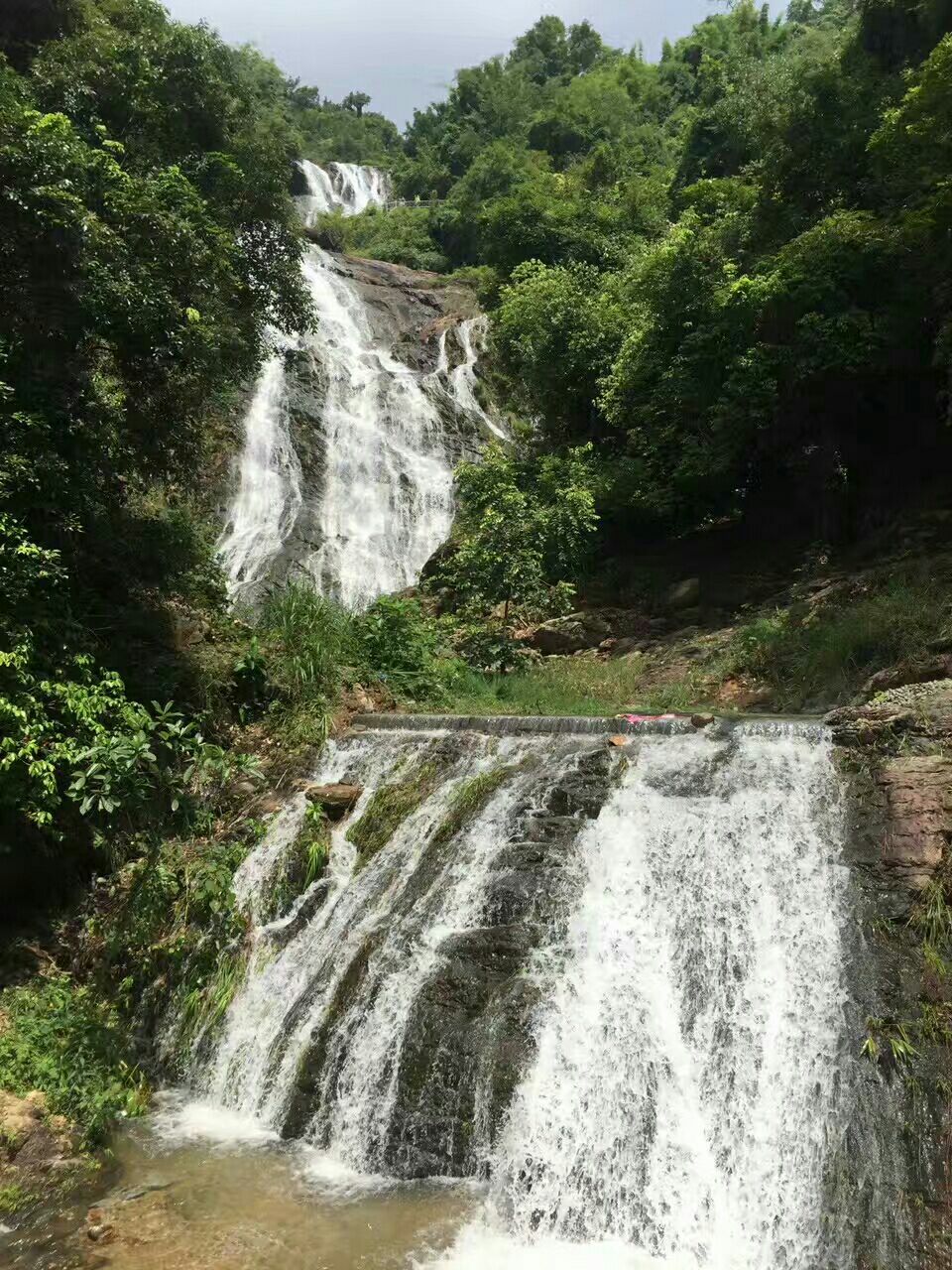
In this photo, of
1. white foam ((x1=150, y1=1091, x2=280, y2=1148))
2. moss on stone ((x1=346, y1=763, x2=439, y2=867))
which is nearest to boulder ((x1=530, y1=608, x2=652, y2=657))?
moss on stone ((x1=346, y1=763, x2=439, y2=867))

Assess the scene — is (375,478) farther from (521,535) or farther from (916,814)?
(916,814)

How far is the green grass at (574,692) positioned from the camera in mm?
11164

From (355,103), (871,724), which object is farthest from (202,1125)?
(355,103)

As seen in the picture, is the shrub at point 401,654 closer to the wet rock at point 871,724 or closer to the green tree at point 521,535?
the green tree at point 521,535

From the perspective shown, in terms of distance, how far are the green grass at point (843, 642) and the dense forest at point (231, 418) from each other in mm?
3672

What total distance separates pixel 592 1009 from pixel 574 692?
21.7ft

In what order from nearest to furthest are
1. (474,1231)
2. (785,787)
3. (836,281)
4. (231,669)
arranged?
1. (474,1231)
2. (785,787)
3. (231,669)
4. (836,281)

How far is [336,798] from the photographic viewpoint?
28.2 ft

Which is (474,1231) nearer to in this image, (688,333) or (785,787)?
(785,787)

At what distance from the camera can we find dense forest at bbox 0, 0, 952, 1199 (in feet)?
24.7

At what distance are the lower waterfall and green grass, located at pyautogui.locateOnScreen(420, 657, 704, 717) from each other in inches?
119

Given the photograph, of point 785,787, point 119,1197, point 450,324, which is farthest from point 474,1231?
point 450,324

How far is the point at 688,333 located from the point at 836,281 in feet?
8.01

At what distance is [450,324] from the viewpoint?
93.8ft
